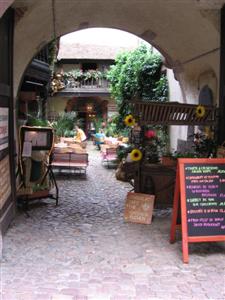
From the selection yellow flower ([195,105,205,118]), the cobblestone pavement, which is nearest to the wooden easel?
the cobblestone pavement

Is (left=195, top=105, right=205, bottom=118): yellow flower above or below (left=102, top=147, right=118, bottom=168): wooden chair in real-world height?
above

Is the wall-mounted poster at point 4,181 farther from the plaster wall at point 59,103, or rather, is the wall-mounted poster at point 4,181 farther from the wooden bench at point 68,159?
the plaster wall at point 59,103

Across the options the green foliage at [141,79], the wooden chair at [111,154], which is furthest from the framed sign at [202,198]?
the wooden chair at [111,154]

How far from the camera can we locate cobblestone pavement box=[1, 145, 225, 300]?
4082 mm

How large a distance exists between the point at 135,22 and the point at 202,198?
449 centimetres

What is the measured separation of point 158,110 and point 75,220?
2.07m

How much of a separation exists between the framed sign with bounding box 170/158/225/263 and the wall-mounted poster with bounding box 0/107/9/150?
7.61ft

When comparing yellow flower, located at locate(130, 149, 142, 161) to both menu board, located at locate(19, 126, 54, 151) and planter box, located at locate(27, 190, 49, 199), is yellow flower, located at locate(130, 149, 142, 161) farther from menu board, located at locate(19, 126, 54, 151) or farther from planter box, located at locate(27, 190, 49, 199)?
planter box, located at locate(27, 190, 49, 199)

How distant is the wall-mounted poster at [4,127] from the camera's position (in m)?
5.77

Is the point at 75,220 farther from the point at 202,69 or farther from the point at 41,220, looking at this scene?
the point at 202,69

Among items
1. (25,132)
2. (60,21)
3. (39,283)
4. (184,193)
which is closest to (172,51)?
(60,21)

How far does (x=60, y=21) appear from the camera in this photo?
26.0ft

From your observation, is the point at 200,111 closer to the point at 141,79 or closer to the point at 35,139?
the point at 35,139

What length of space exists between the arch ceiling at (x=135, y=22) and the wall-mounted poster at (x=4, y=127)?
5.17ft
